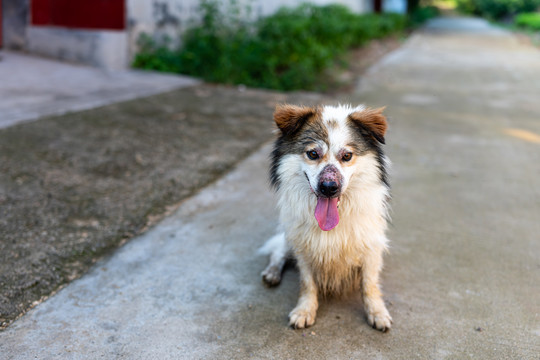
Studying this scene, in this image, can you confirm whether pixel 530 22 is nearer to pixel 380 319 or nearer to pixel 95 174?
pixel 95 174

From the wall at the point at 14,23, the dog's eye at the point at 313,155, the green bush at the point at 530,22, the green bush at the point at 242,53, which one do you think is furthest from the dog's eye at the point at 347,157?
the green bush at the point at 530,22

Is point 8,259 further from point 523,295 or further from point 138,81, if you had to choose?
point 138,81

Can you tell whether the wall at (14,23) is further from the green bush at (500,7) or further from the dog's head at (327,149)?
the green bush at (500,7)

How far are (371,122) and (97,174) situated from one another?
2.62 metres

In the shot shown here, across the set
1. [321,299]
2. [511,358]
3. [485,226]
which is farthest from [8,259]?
[485,226]

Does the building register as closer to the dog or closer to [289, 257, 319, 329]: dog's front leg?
the dog

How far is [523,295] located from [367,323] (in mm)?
969

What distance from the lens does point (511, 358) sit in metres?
2.18

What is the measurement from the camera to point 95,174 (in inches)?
161

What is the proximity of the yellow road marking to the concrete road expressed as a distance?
30.2 inches

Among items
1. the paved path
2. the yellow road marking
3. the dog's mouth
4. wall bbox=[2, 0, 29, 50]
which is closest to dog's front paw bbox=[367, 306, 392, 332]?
the dog's mouth

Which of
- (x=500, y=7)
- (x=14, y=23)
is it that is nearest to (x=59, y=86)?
(x=14, y=23)

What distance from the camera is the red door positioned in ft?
24.8

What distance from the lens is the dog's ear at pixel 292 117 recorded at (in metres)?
2.52
